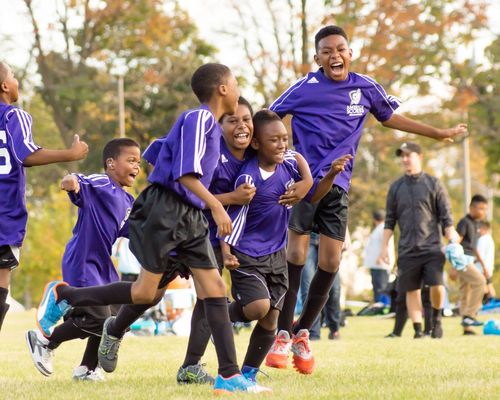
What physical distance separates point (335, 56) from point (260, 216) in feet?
4.92

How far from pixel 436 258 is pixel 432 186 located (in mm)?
883

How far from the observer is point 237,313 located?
707 cm

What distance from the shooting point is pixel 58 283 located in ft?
23.9

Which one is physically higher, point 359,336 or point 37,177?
point 37,177

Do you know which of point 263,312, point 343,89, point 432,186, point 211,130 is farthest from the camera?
point 432,186

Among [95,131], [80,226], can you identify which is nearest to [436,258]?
[80,226]

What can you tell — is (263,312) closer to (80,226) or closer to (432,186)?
(80,226)

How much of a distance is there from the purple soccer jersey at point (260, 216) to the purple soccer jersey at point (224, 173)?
61 mm

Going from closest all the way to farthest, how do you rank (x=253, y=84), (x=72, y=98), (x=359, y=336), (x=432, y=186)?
1. (x=432, y=186)
2. (x=359, y=336)
3. (x=253, y=84)
4. (x=72, y=98)

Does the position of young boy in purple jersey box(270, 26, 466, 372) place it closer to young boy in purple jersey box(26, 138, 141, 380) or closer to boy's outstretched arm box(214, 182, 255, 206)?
boy's outstretched arm box(214, 182, 255, 206)

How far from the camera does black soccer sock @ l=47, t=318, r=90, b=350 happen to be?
7625 mm

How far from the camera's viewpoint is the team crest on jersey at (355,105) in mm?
7828

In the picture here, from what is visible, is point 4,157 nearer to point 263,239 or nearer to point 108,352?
point 108,352

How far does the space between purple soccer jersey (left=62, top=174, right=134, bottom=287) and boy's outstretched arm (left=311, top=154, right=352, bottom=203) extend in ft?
4.46
